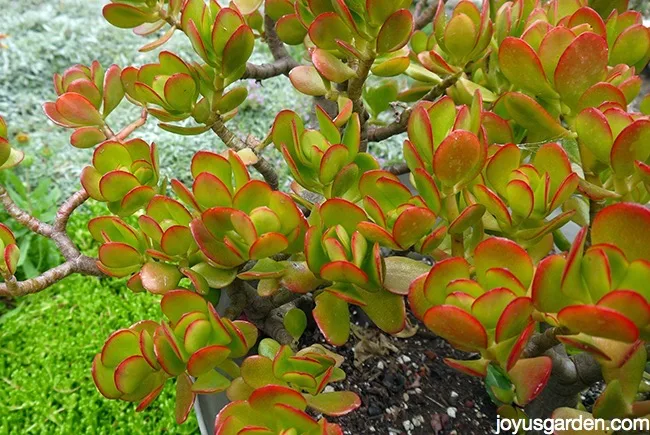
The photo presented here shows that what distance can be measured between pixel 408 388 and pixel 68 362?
888 millimetres

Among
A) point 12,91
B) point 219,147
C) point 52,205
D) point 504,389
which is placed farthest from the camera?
point 12,91

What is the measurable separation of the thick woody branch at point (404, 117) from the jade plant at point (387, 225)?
5 centimetres

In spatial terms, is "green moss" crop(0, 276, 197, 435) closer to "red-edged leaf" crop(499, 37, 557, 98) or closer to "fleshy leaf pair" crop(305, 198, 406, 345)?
"fleshy leaf pair" crop(305, 198, 406, 345)

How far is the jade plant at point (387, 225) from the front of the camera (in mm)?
395

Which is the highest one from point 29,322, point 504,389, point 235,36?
point 235,36

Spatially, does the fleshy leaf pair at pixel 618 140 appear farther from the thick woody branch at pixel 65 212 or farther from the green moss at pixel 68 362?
the green moss at pixel 68 362

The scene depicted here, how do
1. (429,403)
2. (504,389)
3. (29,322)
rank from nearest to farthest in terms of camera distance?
(504,389) → (429,403) → (29,322)

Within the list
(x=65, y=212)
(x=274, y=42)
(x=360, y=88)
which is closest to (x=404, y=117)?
(x=360, y=88)

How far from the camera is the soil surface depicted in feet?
2.66

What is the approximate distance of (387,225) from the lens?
49cm

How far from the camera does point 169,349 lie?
479 mm

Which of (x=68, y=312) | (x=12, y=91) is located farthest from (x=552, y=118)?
(x=12, y=91)

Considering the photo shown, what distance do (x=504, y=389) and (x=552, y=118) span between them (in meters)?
0.32

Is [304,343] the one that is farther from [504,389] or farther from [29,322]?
[29,322]
